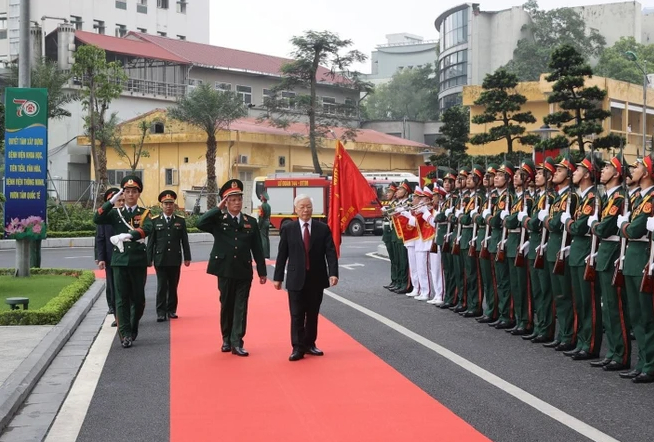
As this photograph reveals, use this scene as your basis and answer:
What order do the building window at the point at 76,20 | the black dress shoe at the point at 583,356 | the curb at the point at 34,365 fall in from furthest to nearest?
the building window at the point at 76,20
the black dress shoe at the point at 583,356
the curb at the point at 34,365

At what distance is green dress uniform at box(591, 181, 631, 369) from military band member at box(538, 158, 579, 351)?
0.98m

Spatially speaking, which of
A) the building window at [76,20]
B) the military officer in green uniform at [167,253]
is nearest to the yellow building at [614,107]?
the building window at [76,20]

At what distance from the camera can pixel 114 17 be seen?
222ft

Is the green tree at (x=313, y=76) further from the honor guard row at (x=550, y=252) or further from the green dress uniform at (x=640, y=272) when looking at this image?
the green dress uniform at (x=640, y=272)

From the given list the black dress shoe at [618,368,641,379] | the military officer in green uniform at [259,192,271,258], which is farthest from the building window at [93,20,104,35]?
the black dress shoe at [618,368,641,379]

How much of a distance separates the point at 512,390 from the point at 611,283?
5.65 feet

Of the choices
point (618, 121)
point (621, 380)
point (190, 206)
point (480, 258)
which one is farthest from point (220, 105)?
point (621, 380)

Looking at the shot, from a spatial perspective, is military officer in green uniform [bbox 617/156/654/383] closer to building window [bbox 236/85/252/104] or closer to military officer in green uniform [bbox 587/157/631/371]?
military officer in green uniform [bbox 587/157/631/371]

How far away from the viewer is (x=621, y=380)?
8828mm

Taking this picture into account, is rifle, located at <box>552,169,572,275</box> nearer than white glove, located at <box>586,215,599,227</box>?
No

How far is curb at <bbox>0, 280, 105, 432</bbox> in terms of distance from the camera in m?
7.61

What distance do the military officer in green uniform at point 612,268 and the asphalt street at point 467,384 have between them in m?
0.26

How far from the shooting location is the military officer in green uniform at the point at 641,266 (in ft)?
28.7

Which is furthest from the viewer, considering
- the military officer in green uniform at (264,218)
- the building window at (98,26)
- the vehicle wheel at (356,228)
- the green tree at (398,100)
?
the green tree at (398,100)
